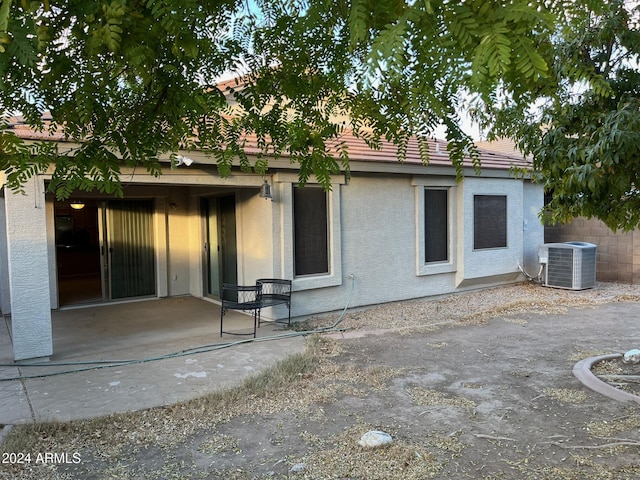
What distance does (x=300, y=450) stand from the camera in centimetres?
417

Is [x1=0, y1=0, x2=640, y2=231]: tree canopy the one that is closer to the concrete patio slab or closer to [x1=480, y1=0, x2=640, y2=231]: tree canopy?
[x1=480, y1=0, x2=640, y2=231]: tree canopy

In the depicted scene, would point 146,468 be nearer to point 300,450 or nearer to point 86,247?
point 300,450

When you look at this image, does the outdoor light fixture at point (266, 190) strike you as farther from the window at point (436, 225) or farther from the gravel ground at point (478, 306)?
the window at point (436, 225)

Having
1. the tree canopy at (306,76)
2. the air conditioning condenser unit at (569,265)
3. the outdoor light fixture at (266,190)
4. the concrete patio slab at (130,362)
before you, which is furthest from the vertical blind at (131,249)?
the air conditioning condenser unit at (569,265)

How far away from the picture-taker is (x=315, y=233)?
375 inches

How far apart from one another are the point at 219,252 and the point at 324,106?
7516 millimetres

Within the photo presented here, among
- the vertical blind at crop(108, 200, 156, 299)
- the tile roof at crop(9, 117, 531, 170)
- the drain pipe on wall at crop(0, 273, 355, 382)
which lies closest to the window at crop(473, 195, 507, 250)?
the tile roof at crop(9, 117, 531, 170)

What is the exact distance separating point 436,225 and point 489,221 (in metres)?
1.69

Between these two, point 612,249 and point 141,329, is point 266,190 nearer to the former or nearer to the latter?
point 141,329

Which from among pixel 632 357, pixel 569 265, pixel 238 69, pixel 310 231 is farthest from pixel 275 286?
pixel 569 265

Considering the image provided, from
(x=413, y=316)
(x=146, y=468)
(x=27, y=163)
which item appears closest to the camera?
(x=27, y=163)

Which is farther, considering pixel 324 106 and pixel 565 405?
pixel 565 405

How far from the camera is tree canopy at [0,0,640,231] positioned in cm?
169

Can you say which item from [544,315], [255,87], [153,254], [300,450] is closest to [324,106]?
[255,87]
